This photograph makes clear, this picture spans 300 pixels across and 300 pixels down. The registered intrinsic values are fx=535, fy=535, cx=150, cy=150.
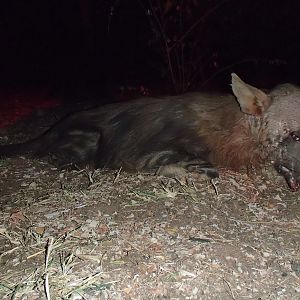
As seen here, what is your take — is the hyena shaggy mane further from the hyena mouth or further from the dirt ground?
the dirt ground

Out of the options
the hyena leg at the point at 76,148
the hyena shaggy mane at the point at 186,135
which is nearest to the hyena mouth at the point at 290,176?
the hyena shaggy mane at the point at 186,135

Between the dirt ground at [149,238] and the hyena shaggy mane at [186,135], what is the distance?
206mm

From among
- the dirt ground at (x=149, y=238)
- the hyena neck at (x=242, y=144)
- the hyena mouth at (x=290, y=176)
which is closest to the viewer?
the dirt ground at (x=149, y=238)

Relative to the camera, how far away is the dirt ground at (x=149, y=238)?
254 cm

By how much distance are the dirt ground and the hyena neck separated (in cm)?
15

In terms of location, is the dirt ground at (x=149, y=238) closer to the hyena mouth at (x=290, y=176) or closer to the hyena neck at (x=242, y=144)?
the hyena mouth at (x=290, y=176)

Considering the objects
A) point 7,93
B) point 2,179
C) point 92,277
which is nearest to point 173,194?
point 92,277

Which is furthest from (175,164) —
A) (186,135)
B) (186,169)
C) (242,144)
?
(242,144)

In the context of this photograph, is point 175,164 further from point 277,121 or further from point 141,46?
point 141,46

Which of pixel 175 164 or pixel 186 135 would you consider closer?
pixel 175 164

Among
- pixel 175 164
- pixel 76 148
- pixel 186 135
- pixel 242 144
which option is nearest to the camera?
pixel 175 164

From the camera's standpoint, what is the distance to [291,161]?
399cm

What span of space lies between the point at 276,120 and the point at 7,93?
6478 mm

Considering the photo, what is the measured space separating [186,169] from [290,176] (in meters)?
0.77
